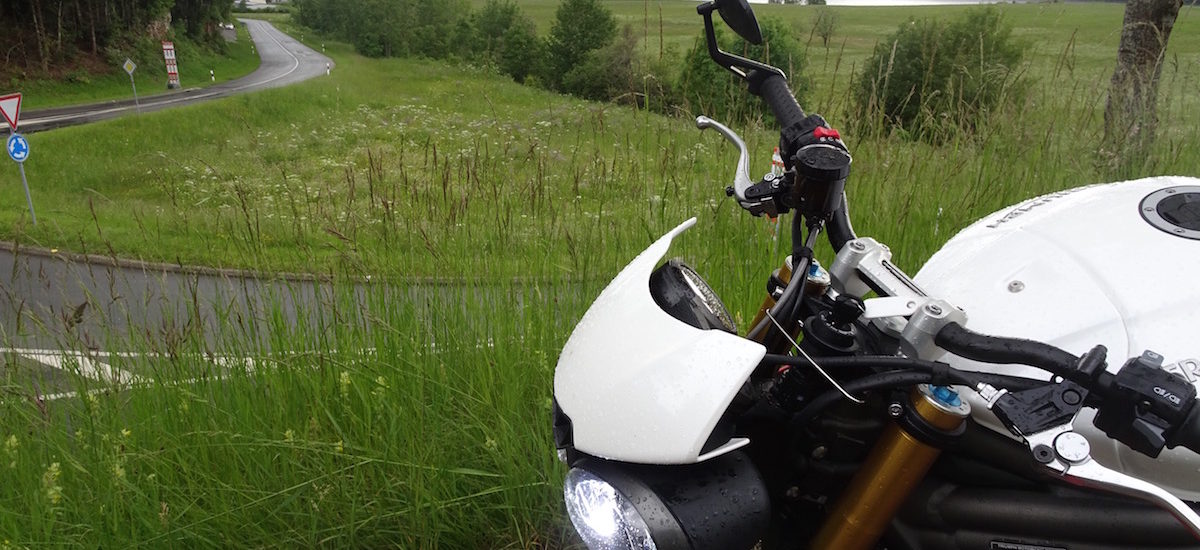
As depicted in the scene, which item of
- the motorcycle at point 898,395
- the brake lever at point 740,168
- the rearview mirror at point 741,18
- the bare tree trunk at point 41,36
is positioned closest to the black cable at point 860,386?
the motorcycle at point 898,395

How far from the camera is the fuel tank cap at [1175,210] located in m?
1.08

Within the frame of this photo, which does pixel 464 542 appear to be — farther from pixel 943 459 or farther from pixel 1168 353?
pixel 1168 353

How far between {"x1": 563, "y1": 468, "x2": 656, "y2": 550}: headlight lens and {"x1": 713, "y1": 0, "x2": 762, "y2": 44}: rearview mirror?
2.82 ft

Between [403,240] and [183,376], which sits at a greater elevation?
[403,240]

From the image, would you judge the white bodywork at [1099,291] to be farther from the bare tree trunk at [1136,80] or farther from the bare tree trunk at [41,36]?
the bare tree trunk at [41,36]

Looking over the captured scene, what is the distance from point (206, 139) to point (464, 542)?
971 inches

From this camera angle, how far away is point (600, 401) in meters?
0.94

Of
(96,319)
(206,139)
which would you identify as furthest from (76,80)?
(96,319)

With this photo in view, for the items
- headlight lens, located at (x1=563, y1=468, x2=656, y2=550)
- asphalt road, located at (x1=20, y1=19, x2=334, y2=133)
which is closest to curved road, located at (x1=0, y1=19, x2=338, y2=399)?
headlight lens, located at (x1=563, y1=468, x2=656, y2=550)

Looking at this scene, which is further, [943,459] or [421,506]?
[421,506]

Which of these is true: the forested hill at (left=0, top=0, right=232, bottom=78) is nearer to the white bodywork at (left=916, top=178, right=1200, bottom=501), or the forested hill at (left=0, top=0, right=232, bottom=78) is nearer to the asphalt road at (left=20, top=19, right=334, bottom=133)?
the asphalt road at (left=20, top=19, right=334, bottom=133)

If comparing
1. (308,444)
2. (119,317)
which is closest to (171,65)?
(119,317)

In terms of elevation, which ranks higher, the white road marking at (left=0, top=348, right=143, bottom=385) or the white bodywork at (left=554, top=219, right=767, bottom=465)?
the white bodywork at (left=554, top=219, right=767, bottom=465)

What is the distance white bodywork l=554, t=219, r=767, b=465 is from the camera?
33.7 inches
